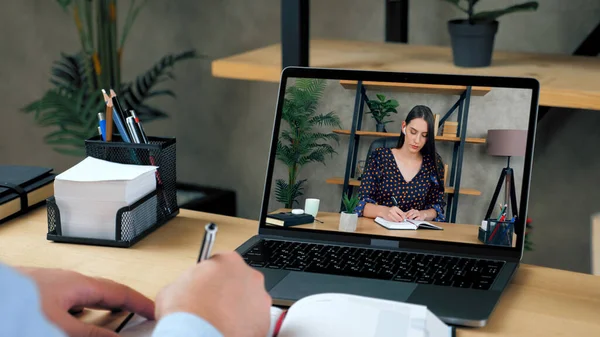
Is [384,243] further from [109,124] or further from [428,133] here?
[109,124]

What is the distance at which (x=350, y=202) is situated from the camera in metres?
1.18

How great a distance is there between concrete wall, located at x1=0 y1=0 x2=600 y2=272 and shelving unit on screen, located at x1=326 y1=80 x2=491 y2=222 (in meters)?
1.53

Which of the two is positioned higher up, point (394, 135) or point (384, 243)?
point (394, 135)

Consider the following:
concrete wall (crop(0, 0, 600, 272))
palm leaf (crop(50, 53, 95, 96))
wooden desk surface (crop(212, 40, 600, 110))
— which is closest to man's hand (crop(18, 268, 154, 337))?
wooden desk surface (crop(212, 40, 600, 110))

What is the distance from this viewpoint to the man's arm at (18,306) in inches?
18.7

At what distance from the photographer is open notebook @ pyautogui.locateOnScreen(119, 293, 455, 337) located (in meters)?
0.84

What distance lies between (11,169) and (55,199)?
0.25 metres

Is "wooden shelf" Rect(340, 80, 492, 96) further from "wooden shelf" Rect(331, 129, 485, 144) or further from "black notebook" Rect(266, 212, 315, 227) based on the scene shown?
"black notebook" Rect(266, 212, 315, 227)

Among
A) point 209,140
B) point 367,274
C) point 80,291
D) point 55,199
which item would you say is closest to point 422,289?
point 367,274

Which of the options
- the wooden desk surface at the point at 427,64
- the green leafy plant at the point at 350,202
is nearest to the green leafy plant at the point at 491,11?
the wooden desk surface at the point at 427,64

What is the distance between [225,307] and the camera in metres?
0.78

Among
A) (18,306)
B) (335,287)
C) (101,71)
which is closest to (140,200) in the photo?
(335,287)

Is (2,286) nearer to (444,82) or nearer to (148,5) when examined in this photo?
(444,82)

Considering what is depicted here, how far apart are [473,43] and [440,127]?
72 centimetres
